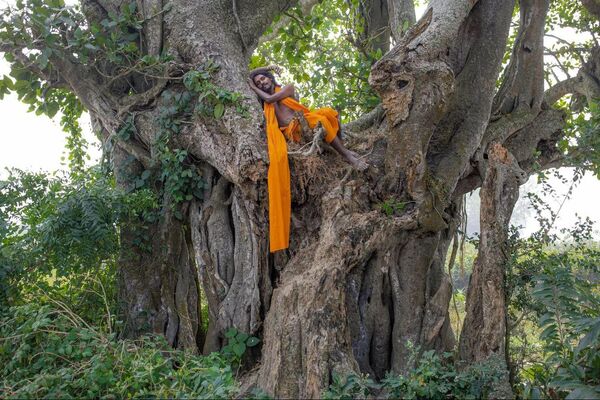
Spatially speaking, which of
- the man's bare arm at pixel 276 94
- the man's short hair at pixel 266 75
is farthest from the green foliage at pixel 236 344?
the man's short hair at pixel 266 75

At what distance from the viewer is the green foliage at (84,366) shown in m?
4.15

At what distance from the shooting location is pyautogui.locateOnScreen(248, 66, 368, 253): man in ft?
17.4

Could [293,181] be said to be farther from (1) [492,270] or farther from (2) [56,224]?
(2) [56,224]

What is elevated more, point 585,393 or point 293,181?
point 293,181

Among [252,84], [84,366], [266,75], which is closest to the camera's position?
[84,366]

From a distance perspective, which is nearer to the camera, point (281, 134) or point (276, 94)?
point (281, 134)

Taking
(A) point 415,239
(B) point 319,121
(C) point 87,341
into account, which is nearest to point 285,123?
(B) point 319,121

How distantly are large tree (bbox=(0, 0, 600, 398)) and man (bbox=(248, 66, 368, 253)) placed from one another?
0.36 ft

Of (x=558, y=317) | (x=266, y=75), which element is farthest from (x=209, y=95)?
(x=558, y=317)

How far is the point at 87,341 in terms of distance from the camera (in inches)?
188

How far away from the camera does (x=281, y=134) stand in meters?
5.54

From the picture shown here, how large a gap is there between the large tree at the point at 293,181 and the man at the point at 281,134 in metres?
0.11

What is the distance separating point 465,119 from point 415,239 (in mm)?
1553

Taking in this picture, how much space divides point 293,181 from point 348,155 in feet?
1.97
